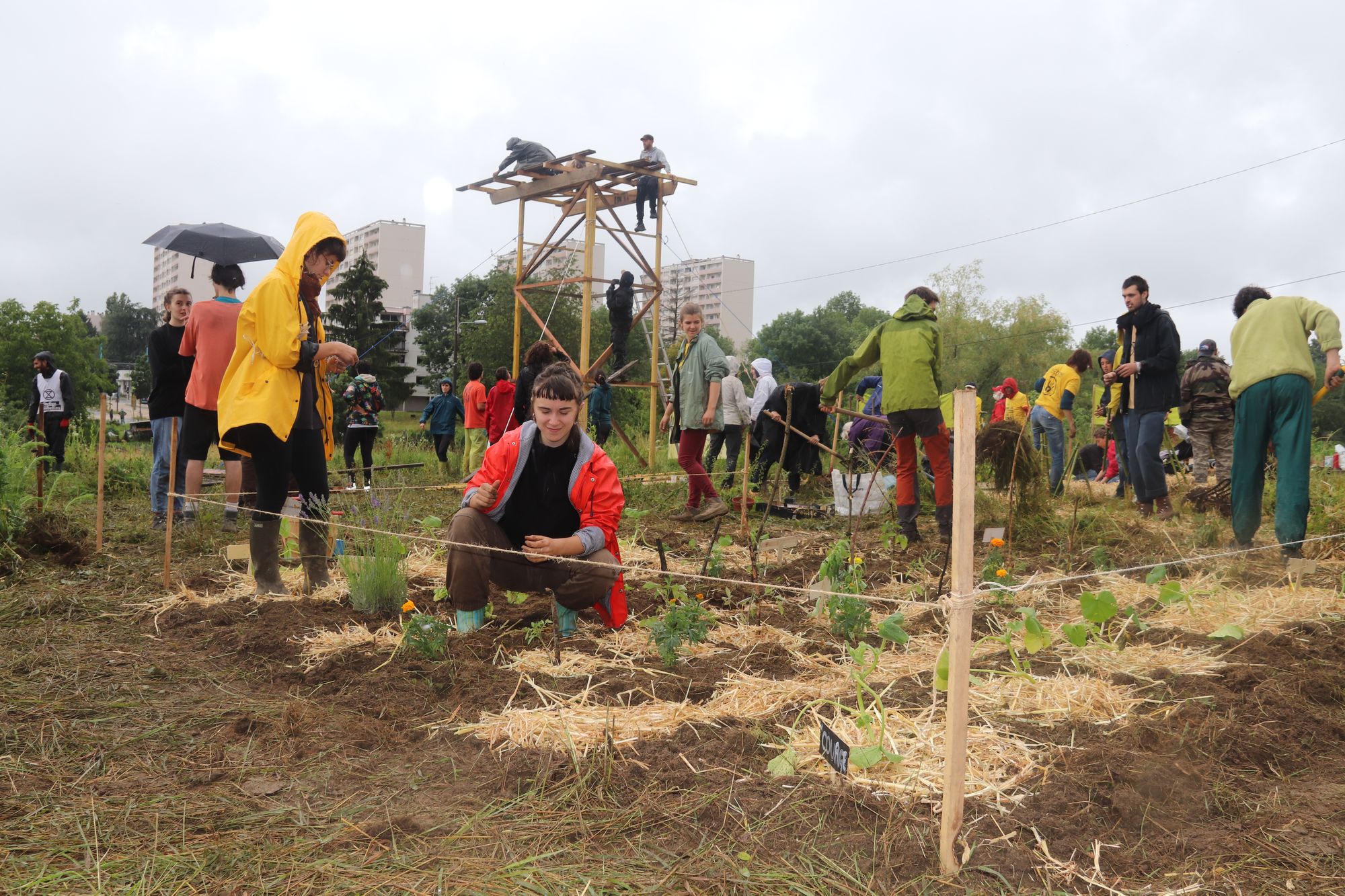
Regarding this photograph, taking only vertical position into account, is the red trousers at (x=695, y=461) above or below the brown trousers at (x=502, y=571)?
above

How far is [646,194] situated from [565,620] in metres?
8.99

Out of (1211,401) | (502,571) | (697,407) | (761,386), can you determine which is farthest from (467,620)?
(1211,401)

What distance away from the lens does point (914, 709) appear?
2775mm

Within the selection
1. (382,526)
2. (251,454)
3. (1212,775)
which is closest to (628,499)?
(382,526)

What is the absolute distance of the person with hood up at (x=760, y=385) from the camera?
8.96m

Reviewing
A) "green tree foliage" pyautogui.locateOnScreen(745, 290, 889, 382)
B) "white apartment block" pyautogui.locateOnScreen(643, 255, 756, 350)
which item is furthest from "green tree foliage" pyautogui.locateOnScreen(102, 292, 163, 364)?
"green tree foliage" pyautogui.locateOnScreen(745, 290, 889, 382)

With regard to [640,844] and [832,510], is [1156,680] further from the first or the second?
[832,510]

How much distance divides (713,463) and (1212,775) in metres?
7.50

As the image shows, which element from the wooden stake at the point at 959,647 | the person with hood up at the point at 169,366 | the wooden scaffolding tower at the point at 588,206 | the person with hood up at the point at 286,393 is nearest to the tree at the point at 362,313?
the wooden scaffolding tower at the point at 588,206

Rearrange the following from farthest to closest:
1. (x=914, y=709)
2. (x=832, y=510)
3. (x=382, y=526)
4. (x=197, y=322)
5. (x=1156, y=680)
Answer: (x=832, y=510)
(x=197, y=322)
(x=382, y=526)
(x=1156, y=680)
(x=914, y=709)

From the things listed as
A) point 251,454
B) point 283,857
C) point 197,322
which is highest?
point 197,322

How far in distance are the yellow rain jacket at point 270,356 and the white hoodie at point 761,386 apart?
5.13 meters

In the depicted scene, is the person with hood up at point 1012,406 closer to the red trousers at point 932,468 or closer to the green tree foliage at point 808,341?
the red trousers at point 932,468

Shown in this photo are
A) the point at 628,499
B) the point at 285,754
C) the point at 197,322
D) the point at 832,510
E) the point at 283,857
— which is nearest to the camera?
the point at 283,857
